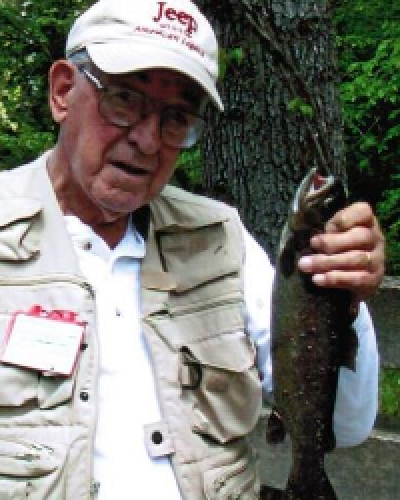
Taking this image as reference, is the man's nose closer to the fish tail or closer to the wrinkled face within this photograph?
the wrinkled face

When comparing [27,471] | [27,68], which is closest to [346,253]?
[27,471]

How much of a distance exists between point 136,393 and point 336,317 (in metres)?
0.61

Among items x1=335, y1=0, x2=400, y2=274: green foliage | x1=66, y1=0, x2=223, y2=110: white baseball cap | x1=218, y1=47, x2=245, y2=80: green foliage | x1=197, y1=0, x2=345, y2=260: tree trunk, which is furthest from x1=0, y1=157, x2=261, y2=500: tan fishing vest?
x1=335, y1=0, x2=400, y2=274: green foliage

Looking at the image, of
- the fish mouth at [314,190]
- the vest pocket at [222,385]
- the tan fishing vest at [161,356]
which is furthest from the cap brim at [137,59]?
the vest pocket at [222,385]

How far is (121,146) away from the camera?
2.64 m

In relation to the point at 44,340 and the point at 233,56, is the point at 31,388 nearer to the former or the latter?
the point at 44,340

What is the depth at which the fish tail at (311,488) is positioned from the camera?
2.63 metres

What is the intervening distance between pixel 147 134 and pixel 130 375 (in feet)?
2.16

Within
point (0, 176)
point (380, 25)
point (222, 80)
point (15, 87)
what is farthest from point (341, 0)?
point (0, 176)

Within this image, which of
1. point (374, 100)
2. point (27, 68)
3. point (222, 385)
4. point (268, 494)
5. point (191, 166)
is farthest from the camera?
point (27, 68)

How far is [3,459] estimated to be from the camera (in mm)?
2518

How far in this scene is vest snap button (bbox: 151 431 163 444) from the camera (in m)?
2.64

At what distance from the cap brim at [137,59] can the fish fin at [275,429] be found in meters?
0.92

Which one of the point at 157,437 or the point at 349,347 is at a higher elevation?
the point at 349,347
